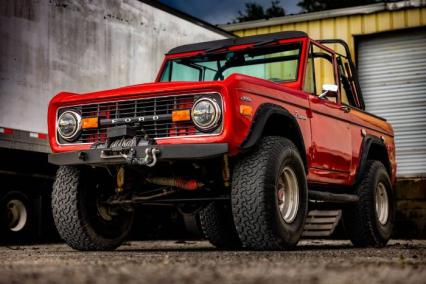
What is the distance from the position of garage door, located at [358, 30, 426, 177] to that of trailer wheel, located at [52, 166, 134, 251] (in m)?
9.51

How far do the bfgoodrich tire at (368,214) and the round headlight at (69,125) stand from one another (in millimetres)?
3451

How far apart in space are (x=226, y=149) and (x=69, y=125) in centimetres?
179

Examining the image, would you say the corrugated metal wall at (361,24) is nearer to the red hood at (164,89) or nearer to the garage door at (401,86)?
the garage door at (401,86)

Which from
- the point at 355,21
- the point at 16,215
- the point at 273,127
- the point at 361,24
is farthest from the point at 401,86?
the point at 273,127

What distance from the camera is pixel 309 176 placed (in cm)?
770

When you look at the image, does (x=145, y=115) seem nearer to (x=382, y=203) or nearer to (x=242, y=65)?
(x=242, y=65)

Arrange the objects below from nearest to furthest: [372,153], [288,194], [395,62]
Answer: [288,194], [372,153], [395,62]

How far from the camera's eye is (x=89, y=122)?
23.4 feet

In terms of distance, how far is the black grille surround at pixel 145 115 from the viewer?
664 centimetres

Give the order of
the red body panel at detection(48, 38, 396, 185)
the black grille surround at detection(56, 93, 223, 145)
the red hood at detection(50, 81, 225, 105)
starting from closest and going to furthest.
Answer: the red body panel at detection(48, 38, 396, 185), the red hood at detection(50, 81, 225, 105), the black grille surround at detection(56, 93, 223, 145)

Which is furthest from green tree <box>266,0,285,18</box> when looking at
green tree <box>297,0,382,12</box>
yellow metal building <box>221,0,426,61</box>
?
yellow metal building <box>221,0,426,61</box>

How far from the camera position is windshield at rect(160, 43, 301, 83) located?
320 inches

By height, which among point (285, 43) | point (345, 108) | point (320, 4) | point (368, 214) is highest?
point (320, 4)

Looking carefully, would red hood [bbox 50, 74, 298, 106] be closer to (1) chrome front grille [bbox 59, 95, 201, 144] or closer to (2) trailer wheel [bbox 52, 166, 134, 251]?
(1) chrome front grille [bbox 59, 95, 201, 144]
